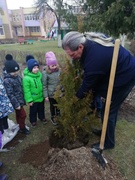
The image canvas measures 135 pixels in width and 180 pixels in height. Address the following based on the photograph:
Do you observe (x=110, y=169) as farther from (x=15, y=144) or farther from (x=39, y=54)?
(x=39, y=54)

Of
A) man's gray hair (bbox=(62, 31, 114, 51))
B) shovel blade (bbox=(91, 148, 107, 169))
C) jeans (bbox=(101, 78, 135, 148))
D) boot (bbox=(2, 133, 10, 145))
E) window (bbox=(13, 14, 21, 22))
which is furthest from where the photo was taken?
window (bbox=(13, 14, 21, 22))

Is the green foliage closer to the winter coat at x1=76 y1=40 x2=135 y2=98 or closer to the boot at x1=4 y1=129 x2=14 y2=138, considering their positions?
the winter coat at x1=76 y1=40 x2=135 y2=98

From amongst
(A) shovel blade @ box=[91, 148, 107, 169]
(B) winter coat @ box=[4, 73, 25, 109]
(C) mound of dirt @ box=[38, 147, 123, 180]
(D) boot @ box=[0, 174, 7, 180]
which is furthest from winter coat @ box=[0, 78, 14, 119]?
(A) shovel blade @ box=[91, 148, 107, 169]

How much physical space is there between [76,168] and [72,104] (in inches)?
36.2

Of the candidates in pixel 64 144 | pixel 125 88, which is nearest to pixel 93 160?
pixel 64 144

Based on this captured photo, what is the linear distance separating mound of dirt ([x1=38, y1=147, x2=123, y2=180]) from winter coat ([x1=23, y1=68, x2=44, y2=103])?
1353mm

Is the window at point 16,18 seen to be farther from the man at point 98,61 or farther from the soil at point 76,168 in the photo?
the soil at point 76,168

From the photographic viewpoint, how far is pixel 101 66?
2.07 metres

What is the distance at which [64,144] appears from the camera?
303cm

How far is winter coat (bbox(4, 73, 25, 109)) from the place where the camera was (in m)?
2.97

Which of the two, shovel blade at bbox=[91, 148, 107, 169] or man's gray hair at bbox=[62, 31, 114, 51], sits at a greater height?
man's gray hair at bbox=[62, 31, 114, 51]

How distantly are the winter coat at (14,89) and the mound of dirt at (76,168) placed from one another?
1.27 meters

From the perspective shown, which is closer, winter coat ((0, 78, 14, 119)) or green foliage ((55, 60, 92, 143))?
green foliage ((55, 60, 92, 143))

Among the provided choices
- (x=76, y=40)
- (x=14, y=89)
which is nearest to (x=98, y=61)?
(x=76, y=40)
